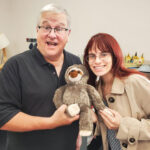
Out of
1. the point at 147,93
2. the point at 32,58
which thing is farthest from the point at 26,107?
the point at 147,93

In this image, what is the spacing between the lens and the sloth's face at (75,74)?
2.61ft

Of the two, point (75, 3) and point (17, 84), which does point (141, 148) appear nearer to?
point (17, 84)

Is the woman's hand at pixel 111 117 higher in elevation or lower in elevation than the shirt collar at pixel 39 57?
lower

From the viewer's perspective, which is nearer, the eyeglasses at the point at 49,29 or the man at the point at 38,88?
the man at the point at 38,88

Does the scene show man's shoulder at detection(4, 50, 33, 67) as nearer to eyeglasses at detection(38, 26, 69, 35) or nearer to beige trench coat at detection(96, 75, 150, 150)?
eyeglasses at detection(38, 26, 69, 35)

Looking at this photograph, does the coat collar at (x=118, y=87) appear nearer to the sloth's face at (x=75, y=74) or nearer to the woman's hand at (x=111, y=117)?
the woman's hand at (x=111, y=117)

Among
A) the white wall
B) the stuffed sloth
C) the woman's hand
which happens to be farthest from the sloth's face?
the white wall

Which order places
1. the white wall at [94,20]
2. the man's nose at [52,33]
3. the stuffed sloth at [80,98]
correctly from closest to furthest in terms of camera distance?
the stuffed sloth at [80,98], the man's nose at [52,33], the white wall at [94,20]

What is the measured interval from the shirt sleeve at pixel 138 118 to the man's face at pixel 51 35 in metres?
0.49

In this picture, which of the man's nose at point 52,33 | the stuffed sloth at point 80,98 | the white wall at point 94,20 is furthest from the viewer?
the white wall at point 94,20

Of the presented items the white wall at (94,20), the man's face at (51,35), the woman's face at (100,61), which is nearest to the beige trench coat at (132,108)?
the woman's face at (100,61)

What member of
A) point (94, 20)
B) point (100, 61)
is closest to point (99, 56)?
point (100, 61)

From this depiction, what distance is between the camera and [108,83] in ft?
3.33

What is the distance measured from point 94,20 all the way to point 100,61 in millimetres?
2182
